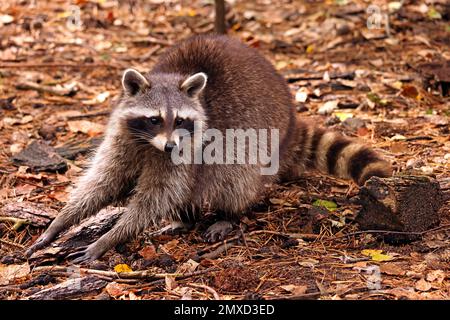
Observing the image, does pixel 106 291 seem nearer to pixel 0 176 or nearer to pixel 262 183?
pixel 262 183

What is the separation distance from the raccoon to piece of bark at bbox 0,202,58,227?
6.7 inches

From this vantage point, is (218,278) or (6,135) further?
(6,135)

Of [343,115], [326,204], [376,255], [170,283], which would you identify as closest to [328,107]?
[343,115]

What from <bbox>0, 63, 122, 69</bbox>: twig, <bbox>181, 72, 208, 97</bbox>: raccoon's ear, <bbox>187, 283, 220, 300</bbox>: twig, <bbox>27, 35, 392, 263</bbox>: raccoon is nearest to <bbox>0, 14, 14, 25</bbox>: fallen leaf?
<bbox>0, 63, 122, 69</bbox>: twig

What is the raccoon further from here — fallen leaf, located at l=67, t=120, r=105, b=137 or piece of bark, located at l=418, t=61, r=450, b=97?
piece of bark, located at l=418, t=61, r=450, b=97

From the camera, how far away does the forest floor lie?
3949mm

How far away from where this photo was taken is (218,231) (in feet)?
15.9

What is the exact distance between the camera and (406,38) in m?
7.96

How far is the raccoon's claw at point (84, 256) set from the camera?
434 cm

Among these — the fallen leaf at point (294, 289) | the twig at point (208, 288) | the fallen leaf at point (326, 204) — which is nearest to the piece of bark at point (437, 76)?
the fallen leaf at point (326, 204)

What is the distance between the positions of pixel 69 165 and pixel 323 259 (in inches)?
97.7

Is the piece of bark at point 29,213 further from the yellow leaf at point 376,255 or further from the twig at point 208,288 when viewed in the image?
the yellow leaf at point 376,255

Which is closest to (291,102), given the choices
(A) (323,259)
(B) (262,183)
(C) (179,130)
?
(B) (262,183)

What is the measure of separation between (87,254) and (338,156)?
2.07 meters
